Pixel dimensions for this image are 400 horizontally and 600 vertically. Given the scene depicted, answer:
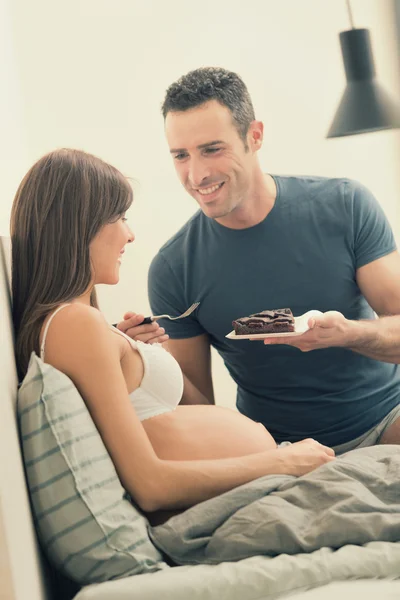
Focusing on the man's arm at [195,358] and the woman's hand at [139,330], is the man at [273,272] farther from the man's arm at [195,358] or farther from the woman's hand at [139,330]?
the woman's hand at [139,330]

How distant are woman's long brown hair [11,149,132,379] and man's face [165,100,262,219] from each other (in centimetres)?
Answer: 78

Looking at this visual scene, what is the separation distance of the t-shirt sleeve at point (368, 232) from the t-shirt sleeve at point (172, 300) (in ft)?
1.81

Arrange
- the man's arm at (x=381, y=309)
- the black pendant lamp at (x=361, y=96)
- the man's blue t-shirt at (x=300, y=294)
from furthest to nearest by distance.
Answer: the black pendant lamp at (x=361, y=96), the man's blue t-shirt at (x=300, y=294), the man's arm at (x=381, y=309)

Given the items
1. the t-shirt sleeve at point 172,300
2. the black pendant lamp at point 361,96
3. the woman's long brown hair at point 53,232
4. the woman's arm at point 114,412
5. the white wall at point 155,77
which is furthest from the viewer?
the white wall at point 155,77

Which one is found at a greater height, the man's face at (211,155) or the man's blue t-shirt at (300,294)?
the man's face at (211,155)

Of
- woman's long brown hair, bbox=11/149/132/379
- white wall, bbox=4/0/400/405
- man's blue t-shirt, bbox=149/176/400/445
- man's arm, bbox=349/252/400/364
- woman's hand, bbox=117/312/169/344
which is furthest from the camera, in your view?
white wall, bbox=4/0/400/405

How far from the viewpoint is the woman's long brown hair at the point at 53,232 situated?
170 cm

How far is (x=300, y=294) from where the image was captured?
2463 mm

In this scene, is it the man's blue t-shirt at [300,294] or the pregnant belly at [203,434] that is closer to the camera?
the pregnant belly at [203,434]

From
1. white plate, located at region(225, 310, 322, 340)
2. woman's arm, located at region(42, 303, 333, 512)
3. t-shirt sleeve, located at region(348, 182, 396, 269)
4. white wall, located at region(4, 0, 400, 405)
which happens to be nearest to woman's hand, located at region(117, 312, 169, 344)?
white plate, located at region(225, 310, 322, 340)

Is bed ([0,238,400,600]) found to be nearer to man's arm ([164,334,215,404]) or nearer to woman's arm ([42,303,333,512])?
woman's arm ([42,303,333,512])

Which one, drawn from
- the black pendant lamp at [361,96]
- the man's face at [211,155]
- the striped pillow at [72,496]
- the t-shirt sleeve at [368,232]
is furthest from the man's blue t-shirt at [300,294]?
the striped pillow at [72,496]

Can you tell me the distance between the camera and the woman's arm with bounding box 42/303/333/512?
1.55m

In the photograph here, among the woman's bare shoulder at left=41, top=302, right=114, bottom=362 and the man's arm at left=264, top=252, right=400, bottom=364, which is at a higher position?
the woman's bare shoulder at left=41, top=302, right=114, bottom=362
